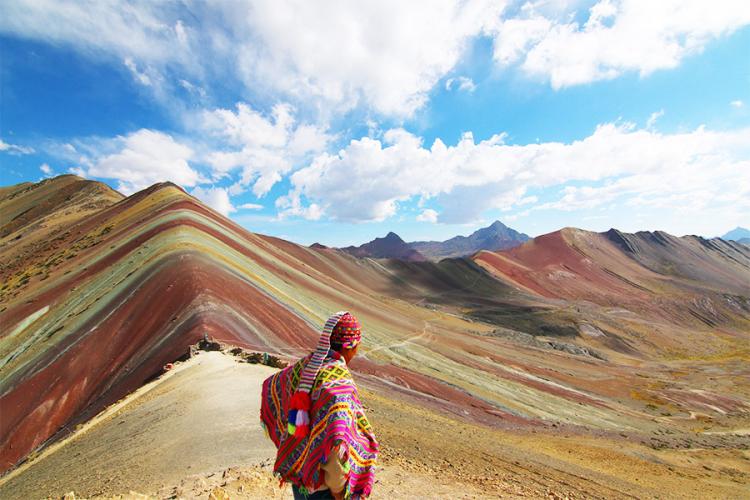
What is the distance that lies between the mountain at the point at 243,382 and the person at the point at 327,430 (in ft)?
11.5

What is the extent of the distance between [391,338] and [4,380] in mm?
25205

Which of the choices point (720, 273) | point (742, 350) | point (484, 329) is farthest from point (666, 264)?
point (484, 329)

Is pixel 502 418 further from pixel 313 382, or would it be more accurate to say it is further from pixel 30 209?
pixel 30 209

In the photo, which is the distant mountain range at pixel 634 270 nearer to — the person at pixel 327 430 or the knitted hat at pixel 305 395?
the person at pixel 327 430

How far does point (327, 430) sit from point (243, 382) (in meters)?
9.15

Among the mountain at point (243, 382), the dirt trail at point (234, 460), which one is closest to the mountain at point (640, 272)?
the mountain at point (243, 382)

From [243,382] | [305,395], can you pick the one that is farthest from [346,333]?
[243,382]

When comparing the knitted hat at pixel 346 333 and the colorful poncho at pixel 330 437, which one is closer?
the colorful poncho at pixel 330 437

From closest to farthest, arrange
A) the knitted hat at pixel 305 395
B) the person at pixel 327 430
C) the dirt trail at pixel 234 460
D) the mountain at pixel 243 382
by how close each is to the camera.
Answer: the person at pixel 327 430 < the knitted hat at pixel 305 395 < the dirt trail at pixel 234 460 < the mountain at pixel 243 382

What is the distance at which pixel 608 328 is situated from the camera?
252ft

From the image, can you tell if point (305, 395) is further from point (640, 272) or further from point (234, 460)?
point (640, 272)

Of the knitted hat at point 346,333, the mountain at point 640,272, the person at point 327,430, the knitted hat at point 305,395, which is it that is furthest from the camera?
the mountain at point 640,272

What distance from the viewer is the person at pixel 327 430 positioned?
2.87 m

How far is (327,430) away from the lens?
9.43 feet
